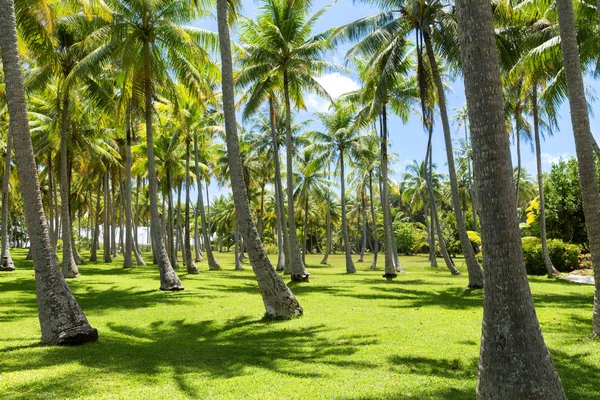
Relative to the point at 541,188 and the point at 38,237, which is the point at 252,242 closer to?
the point at 38,237

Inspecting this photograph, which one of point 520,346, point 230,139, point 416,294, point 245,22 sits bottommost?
point 416,294

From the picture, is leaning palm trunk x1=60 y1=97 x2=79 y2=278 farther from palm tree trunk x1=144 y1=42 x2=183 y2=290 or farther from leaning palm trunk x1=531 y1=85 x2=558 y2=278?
leaning palm trunk x1=531 y1=85 x2=558 y2=278

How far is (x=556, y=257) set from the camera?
23.6 m

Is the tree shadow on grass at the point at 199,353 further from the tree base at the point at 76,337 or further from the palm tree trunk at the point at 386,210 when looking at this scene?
the palm tree trunk at the point at 386,210

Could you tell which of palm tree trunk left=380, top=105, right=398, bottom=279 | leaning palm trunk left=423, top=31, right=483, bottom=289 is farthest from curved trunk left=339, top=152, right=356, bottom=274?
leaning palm trunk left=423, top=31, right=483, bottom=289

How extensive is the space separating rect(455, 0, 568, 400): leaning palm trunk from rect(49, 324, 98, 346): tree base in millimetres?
6551

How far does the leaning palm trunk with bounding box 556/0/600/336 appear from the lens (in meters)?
7.26

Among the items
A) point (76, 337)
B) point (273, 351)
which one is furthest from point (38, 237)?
point (273, 351)

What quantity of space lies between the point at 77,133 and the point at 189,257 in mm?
9934

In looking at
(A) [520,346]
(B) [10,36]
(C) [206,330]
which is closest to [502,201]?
(A) [520,346]

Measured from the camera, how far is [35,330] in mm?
8836

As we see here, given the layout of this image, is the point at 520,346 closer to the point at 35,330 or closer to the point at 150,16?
the point at 35,330

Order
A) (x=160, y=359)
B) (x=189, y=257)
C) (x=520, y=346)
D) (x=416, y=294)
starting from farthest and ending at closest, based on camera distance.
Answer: (x=189, y=257)
(x=416, y=294)
(x=160, y=359)
(x=520, y=346)

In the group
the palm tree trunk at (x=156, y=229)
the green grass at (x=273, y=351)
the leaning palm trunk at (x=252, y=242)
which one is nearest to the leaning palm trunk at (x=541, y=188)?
the green grass at (x=273, y=351)
